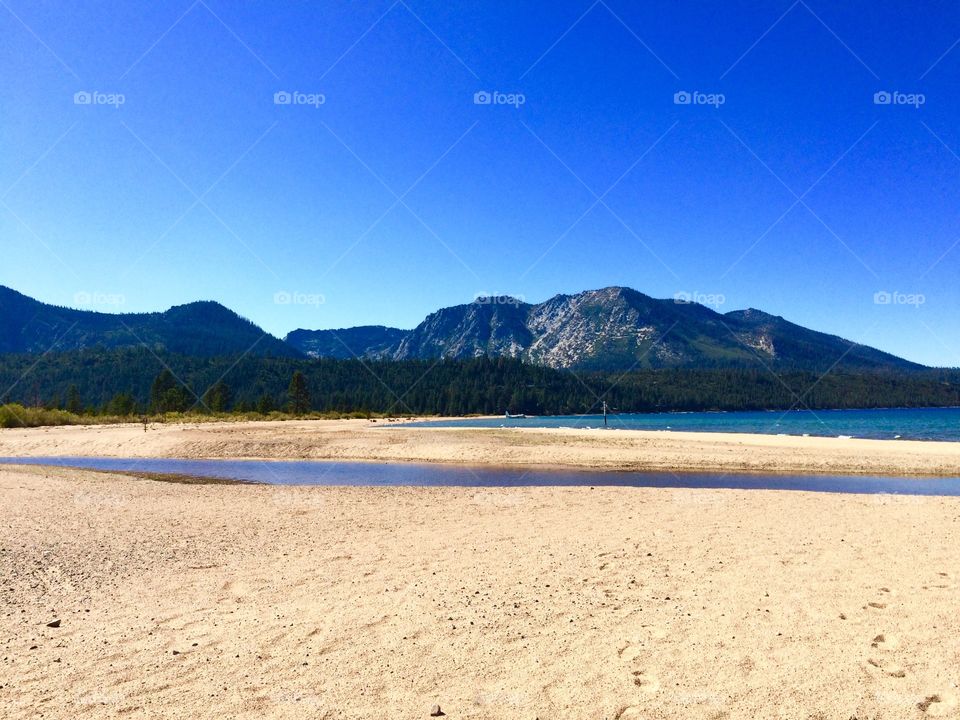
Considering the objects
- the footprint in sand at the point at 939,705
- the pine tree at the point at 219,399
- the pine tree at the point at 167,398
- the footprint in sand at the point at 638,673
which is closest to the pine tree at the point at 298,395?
the pine tree at the point at 219,399

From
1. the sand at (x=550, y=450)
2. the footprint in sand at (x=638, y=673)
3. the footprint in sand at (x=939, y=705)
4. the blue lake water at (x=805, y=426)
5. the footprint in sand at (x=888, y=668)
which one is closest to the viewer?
the footprint in sand at (x=939, y=705)

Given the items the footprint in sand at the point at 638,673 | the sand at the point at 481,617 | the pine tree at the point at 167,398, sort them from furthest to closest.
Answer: the pine tree at the point at 167,398, the footprint in sand at the point at 638,673, the sand at the point at 481,617

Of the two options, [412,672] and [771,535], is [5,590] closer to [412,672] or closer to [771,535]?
[412,672]

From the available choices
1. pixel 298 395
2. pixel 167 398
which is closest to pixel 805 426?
pixel 298 395

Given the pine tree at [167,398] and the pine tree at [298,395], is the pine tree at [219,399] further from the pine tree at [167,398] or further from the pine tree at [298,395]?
the pine tree at [298,395]

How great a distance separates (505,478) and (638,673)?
986 inches

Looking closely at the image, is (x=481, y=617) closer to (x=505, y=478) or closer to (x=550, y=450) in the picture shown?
(x=505, y=478)

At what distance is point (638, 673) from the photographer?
709cm

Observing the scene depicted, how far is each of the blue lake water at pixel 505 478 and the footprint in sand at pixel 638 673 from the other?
20.8 metres

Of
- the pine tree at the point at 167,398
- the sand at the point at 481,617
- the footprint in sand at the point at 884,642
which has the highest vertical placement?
the pine tree at the point at 167,398

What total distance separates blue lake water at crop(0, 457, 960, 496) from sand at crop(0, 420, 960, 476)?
10.3 ft

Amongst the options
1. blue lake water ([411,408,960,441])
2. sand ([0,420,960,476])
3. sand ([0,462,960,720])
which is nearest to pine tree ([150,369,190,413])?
blue lake water ([411,408,960,441])

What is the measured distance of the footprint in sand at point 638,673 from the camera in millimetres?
6770

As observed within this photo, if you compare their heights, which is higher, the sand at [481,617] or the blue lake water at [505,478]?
the sand at [481,617]
